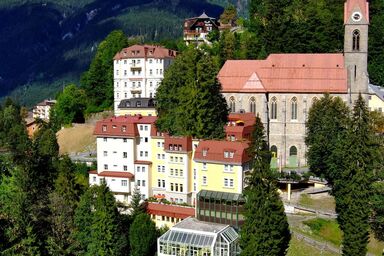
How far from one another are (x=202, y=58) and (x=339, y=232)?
25.3 m

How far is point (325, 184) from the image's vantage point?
6744cm

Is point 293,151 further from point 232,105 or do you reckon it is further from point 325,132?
point 325,132

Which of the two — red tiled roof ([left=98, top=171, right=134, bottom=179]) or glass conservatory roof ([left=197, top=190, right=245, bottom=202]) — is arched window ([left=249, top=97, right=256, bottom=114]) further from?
glass conservatory roof ([left=197, top=190, right=245, bottom=202])

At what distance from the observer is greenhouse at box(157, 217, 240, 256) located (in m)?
56.1

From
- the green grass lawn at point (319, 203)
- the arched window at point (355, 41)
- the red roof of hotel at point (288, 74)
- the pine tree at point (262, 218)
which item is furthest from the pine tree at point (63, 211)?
the arched window at point (355, 41)

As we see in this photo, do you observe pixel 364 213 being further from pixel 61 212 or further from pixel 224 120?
pixel 61 212

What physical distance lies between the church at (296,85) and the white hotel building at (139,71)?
20255 mm

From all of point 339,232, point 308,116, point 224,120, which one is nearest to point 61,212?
point 224,120

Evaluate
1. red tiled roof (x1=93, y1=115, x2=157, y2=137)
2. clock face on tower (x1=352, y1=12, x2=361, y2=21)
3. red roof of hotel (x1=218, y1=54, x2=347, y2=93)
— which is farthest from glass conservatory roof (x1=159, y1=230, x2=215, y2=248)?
clock face on tower (x1=352, y1=12, x2=361, y2=21)

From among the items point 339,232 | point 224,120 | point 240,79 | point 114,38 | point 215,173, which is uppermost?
point 114,38

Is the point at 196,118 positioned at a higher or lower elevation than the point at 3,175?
higher

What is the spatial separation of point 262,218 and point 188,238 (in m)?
9.04

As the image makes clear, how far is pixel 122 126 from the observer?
71.3m

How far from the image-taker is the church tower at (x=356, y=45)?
257 ft
